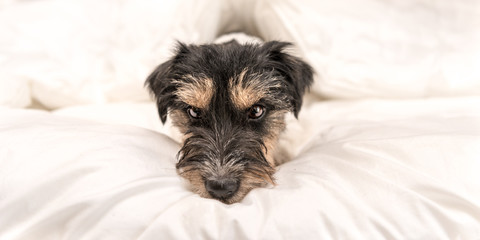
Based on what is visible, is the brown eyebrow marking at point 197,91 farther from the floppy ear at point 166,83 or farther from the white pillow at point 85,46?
the white pillow at point 85,46

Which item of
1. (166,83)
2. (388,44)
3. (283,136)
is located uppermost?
(388,44)

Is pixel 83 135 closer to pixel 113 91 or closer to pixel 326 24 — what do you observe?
pixel 113 91

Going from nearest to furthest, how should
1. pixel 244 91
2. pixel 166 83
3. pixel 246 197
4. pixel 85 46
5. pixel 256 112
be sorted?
pixel 246 197 → pixel 244 91 → pixel 256 112 → pixel 166 83 → pixel 85 46

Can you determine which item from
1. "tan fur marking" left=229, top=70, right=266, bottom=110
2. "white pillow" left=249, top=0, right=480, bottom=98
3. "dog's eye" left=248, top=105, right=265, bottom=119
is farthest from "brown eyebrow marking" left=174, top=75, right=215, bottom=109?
"white pillow" left=249, top=0, right=480, bottom=98

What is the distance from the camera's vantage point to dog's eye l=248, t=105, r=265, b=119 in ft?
6.42

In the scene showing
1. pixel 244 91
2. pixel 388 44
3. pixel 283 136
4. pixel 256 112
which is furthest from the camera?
pixel 388 44

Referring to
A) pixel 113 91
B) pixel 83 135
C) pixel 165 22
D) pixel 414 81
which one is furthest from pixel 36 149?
pixel 414 81

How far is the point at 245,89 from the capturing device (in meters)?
1.85

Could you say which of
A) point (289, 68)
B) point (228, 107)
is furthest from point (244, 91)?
point (289, 68)

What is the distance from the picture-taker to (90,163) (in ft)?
4.75

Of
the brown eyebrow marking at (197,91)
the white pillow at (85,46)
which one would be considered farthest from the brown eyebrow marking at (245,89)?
the white pillow at (85,46)

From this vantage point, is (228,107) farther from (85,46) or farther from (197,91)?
(85,46)

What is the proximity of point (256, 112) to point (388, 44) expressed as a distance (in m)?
1.55

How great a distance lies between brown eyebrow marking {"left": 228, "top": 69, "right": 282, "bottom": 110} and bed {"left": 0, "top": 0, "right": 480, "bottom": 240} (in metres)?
0.42
